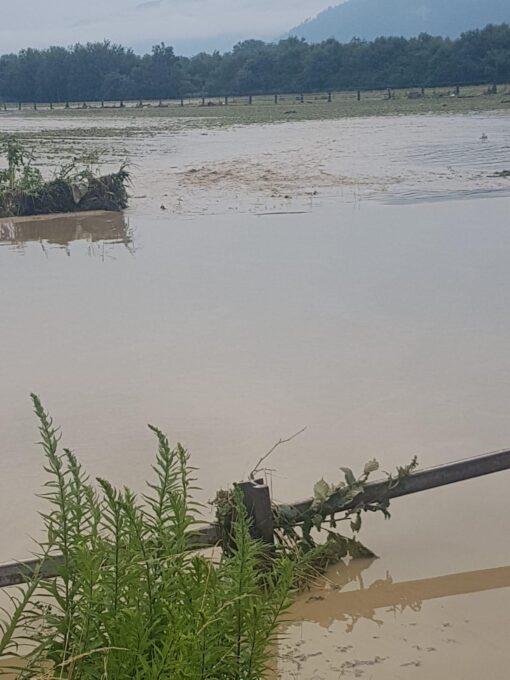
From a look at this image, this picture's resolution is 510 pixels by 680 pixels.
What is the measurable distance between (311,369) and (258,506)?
10.2 feet

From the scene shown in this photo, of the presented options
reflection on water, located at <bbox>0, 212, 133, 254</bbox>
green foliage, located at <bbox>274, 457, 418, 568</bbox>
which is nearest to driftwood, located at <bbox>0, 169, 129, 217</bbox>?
reflection on water, located at <bbox>0, 212, 133, 254</bbox>

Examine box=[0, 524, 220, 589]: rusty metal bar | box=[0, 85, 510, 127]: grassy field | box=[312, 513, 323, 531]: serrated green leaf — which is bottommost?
box=[312, 513, 323, 531]: serrated green leaf

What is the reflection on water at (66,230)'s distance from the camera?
43.9 feet

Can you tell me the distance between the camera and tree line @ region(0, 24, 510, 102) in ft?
209

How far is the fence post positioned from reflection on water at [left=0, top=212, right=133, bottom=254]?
9.23 meters

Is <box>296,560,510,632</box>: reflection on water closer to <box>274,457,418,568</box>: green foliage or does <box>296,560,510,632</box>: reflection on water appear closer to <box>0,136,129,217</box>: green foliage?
<box>274,457,418,568</box>: green foliage

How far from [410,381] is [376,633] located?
9.58 feet

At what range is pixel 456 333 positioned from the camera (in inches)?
299

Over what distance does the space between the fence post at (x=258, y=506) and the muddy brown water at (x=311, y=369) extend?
0.38 m

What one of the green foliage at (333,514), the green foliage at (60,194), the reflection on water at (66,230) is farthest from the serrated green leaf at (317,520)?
the green foliage at (60,194)

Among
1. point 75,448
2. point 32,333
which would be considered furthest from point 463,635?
point 32,333

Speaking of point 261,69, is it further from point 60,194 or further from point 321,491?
point 321,491

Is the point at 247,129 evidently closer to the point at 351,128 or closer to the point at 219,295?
the point at 351,128

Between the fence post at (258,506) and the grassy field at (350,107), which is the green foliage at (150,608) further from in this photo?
the grassy field at (350,107)
